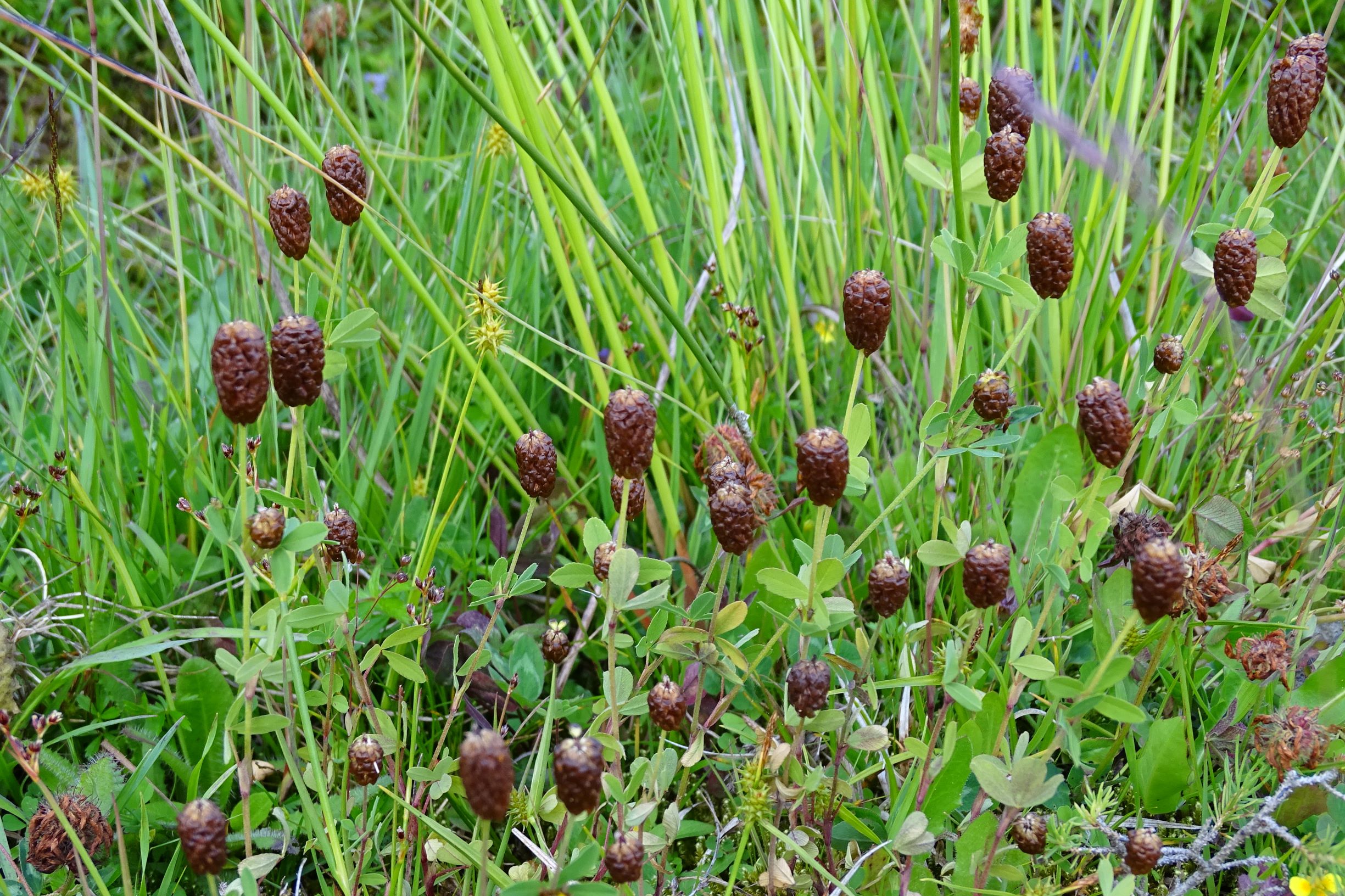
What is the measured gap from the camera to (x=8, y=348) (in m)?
1.96

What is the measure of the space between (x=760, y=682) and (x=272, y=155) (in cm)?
131

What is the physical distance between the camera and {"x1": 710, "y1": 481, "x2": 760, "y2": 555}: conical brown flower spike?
32.1 inches

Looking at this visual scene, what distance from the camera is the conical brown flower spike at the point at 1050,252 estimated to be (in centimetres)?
89

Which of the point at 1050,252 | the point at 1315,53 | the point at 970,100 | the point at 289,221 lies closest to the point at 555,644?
the point at 289,221

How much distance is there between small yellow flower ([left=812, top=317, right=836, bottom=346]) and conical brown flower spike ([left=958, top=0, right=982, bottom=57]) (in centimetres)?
46

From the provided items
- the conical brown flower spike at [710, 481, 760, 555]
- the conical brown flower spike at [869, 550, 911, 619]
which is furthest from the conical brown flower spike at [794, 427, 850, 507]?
the conical brown flower spike at [869, 550, 911, 619]

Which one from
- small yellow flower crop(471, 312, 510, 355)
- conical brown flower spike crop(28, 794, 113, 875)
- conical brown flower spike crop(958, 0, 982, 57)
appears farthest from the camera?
conical brown flower spike crop(958, 0, 982, 57)

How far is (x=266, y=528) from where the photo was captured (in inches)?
30.1

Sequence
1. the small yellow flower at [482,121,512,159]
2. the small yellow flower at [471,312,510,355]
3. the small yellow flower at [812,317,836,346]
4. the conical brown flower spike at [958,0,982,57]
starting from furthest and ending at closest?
the small yellow flower at [812,317,836,346] → the small yellow flower at [482,121,512,159] → the conical brown flower spike at [958,0,982,57] → the small yellow flower at [471,312,510,355]

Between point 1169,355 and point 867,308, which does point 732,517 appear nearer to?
point 867,308

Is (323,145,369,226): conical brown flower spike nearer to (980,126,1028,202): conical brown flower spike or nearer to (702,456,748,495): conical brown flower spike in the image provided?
(702,456,748,495): conical brown flower spike

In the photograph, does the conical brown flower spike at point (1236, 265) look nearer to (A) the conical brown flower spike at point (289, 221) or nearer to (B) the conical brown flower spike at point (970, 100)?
(B) the conical brown flower spike at point (970, 100)

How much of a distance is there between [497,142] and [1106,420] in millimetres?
1029

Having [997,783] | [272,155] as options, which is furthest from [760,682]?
[272,155]
